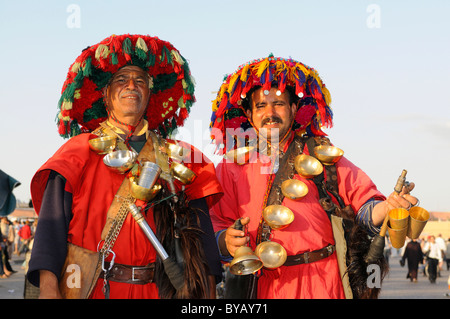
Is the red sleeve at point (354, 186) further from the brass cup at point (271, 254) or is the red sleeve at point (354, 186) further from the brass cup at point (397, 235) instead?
the brass cup at point (271, 254)

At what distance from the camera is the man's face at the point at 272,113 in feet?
13.9

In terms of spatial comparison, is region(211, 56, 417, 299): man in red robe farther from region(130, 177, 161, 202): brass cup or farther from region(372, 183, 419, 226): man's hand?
region(130, 177, 161, 202): brass cup

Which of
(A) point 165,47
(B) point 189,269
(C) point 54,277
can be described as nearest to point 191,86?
(A) point 165,47

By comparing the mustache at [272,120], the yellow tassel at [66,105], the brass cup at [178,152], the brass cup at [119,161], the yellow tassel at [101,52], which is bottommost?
the brass cup at [119,161]

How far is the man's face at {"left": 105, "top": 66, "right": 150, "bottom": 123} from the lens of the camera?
3.82 metres

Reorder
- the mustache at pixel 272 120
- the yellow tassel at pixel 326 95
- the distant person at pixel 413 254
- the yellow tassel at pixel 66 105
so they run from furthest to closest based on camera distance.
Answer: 1. the distant person at pixel 413 254
2. the yellow tassel at pixel 326 95
3. the mustache at pixel 272 120
4. the yellow tassel at pixel 66 105

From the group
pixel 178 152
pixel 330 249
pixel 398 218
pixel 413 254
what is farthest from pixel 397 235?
pixel 413 254

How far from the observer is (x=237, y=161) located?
4.30m

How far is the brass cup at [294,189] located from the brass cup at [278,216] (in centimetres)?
14

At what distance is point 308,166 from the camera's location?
4098mm

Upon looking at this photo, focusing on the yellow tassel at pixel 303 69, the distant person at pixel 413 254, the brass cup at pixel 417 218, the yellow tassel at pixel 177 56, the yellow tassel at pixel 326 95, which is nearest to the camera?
the brass cup at pixel 417 218

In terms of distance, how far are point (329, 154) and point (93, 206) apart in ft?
5.80

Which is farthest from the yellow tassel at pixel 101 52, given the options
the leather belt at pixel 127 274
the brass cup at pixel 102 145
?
the leather belt at pixel 127 274

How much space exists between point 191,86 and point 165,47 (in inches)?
14.9
